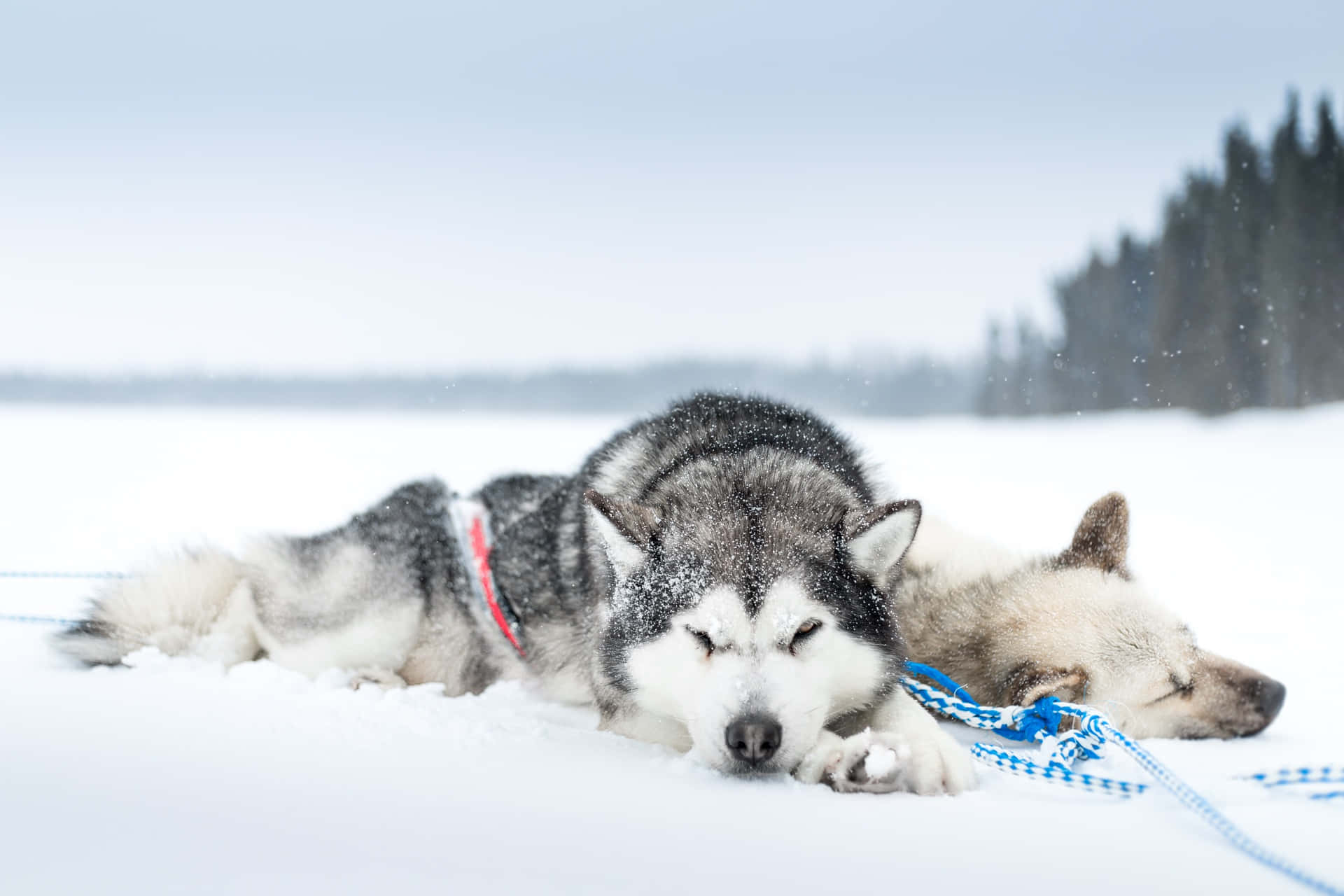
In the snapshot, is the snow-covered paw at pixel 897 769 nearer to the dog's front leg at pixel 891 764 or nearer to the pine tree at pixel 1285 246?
the dog's front leg at pixel 891 764

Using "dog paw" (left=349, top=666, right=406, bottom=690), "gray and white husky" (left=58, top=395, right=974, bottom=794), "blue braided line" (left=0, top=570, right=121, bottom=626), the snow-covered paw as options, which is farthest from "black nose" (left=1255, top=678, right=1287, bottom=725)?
"blue braided line" (left=0, top=570, right=121, bottom=626)

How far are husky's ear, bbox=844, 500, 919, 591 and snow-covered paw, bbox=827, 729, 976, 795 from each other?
0.50 metres

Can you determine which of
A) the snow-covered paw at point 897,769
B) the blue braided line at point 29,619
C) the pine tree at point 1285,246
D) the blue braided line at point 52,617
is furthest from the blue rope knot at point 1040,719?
the pine tree at point 1285,246

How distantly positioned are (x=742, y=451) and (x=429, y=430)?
12.9m

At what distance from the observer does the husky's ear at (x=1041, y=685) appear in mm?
2689

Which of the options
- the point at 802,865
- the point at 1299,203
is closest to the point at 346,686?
the point at 802,865

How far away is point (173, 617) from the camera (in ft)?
11.6

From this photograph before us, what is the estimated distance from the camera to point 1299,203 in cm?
2095

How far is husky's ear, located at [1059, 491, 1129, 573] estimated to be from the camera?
3.17 metres

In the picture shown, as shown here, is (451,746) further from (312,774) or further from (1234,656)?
(1234,656)

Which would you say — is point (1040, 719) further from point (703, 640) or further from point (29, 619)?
point (29, 619)

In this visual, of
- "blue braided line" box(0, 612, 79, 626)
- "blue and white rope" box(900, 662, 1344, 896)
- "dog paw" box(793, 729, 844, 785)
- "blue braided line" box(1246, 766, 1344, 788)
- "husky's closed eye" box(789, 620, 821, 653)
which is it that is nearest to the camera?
"blue and white rope" box(900, 662, 1344, 896)

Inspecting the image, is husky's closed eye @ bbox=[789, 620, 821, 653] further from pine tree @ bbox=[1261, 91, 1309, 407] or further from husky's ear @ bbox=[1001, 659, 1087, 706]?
pine tree @ bbox=[1261, 91, 1309, 407]

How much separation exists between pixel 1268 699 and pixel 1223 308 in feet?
72.8
